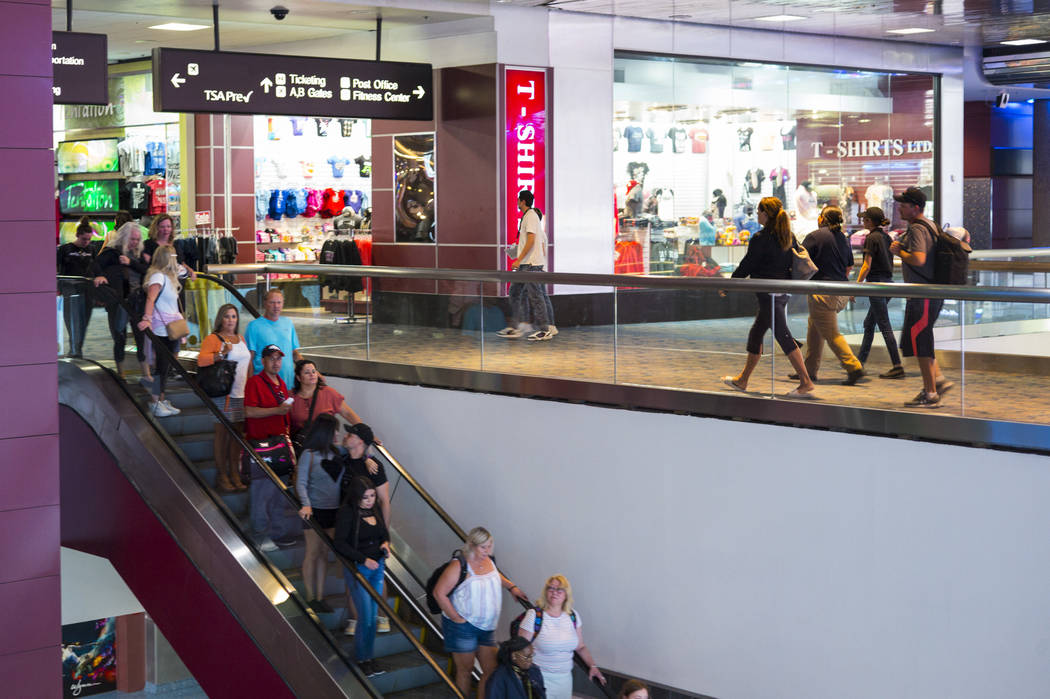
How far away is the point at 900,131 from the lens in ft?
64.5

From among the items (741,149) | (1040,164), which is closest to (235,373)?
(741,149)

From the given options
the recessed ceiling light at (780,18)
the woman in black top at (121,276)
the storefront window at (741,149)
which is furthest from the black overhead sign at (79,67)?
the recessed ceiling light at (780,18)

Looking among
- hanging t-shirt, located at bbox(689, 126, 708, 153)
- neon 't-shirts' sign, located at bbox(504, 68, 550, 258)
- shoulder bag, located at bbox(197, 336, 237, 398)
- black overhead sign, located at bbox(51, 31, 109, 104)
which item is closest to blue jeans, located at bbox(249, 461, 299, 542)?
shoulder bag, located at bbox(197, 336, 237, 398)

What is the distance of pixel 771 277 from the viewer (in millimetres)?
10344

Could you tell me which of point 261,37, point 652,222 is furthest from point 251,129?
point 652,222

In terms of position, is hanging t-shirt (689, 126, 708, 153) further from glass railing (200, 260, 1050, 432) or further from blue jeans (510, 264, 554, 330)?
blue jeans (510, 264, 554, 330)

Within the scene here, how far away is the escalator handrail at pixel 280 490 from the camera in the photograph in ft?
32.0

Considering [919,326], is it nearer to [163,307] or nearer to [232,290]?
[163,307]

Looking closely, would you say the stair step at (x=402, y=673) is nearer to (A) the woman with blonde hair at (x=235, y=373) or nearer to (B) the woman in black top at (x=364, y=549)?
(B) the woman in black top at (x=364, y=549)

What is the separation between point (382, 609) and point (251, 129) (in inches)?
443

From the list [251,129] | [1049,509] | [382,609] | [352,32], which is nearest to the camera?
[1049,509]

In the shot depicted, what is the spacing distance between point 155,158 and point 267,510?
1161cm

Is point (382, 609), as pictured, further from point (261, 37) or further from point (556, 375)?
point (261, 37)

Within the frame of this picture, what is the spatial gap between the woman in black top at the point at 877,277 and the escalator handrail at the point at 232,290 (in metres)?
5.75
